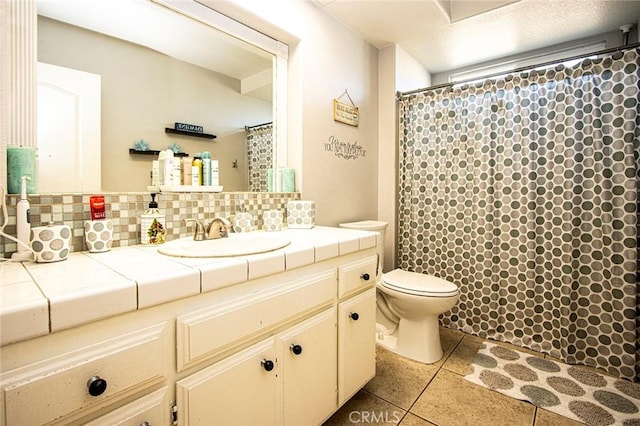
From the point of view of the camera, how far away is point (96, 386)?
0.58m

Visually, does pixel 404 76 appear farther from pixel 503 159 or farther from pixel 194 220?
pixel 194 220

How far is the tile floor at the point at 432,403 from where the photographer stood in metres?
1.37

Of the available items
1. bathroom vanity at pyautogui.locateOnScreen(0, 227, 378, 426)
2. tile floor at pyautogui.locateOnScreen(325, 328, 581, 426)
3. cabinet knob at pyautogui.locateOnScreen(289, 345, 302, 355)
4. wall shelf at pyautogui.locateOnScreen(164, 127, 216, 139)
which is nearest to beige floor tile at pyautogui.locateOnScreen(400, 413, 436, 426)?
tile floor at pyautogui.locateOnScreen(325, 328, 581, 426)

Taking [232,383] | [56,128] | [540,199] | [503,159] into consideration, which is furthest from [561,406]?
[56,128]

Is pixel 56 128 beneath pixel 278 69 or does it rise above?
beneath

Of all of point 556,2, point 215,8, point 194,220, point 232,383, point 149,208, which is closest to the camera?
point 232,383

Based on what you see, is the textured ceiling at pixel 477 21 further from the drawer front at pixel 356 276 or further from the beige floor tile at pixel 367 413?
the beige floor tile at pixel 367 413

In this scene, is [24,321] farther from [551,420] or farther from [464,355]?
[464,355]

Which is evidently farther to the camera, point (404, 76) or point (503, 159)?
point (404, 76)

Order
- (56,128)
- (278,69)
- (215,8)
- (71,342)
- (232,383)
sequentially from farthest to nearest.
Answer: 1. (278,69)
2. (215,8)
3. (56,128)
4. (232,383)
5. (71,342)

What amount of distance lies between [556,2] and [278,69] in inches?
72.3

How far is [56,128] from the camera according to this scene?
106 cm

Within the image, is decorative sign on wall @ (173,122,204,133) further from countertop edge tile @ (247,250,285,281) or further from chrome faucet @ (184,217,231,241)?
countertop edge tile @ (247,250,285,281)

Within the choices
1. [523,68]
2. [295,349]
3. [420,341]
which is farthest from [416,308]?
[523,68]
